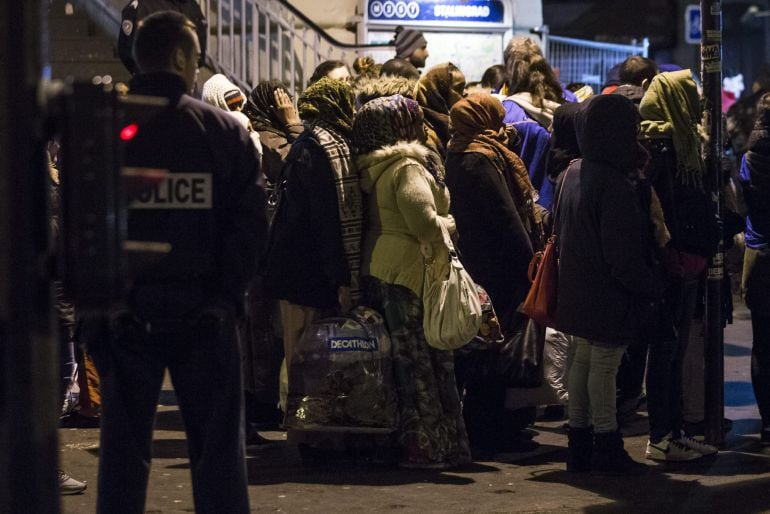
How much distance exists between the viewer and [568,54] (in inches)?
730

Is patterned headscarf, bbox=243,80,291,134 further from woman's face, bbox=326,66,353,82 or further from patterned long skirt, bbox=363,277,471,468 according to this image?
patterned long skirt, bbox=363,277,471,468

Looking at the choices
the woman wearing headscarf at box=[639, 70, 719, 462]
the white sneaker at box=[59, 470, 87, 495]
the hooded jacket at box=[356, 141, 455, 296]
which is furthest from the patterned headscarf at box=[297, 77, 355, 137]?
the white sneaker at box=[59, 470, 87, 495]

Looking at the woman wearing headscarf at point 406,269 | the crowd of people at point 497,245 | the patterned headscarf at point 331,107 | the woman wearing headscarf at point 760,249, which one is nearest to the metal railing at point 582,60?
the crowd of people at point 497,245

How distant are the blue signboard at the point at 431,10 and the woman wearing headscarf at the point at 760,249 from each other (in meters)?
8.50

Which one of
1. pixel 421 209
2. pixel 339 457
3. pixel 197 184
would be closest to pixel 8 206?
pixel 197 184

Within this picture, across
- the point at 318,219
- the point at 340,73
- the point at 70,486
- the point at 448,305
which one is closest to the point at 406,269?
the point at 448,305

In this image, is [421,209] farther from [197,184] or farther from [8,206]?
[8,206]

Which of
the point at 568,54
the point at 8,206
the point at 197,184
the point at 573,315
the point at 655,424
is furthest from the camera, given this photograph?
the point at 568,54

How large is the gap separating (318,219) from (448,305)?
79cm

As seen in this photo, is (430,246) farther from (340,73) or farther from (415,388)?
(340,73)

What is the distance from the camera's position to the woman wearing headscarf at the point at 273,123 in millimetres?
8625

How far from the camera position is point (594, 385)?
7355mm

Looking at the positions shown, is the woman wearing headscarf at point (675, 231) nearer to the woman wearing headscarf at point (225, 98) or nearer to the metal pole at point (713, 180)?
the metal pole at point (713, 180)

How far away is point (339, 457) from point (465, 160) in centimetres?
166
